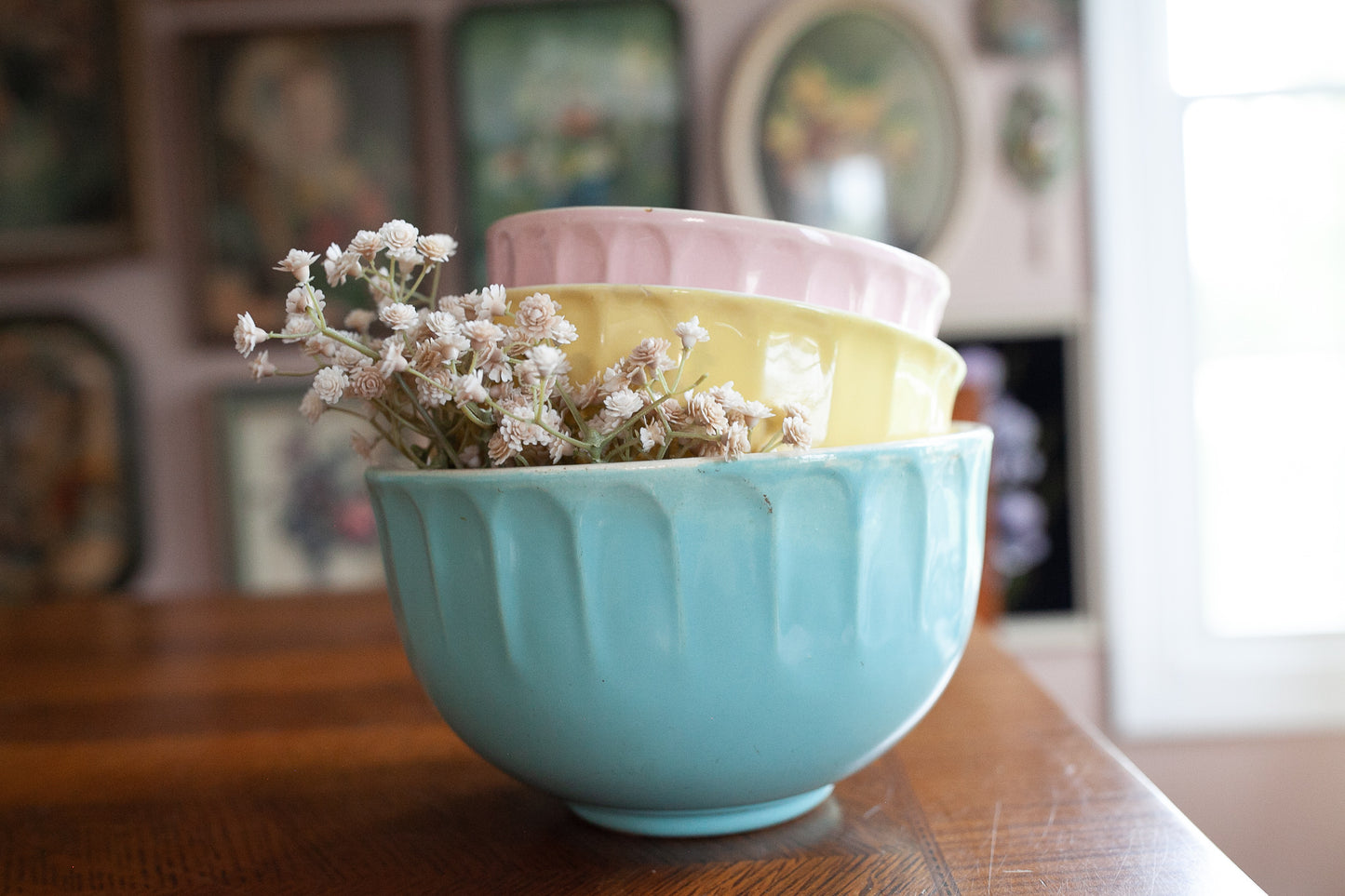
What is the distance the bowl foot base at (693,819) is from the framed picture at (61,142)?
199cm

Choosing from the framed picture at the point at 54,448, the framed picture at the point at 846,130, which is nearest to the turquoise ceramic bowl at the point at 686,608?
the framed picture at the point at 846,130

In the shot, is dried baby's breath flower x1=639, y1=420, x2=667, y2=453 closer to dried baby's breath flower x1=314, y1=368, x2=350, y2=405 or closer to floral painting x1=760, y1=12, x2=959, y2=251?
dried baby's breath flower x1=314, y1=368, x2=350, y2=405

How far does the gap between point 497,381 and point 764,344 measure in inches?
4.2

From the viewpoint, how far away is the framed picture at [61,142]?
6.59 ft

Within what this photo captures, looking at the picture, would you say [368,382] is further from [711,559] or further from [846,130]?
[846,130]

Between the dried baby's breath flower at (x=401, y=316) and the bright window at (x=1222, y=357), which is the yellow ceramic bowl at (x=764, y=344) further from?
the bright window at (x=1222, y=357)

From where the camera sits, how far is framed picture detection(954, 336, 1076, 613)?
77.6 inches

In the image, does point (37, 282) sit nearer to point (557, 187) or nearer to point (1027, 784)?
point (557, 187)

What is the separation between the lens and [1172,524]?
199cm

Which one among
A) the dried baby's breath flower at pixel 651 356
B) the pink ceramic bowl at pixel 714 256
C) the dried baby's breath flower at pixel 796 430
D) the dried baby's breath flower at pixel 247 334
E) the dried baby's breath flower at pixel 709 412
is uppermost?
the pink ceramic bowl at pixel 714 256

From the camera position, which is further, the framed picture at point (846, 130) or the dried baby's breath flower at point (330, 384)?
the framed picture at point (846, 130)

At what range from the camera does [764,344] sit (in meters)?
0.39

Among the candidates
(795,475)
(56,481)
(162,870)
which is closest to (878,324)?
(795,475)

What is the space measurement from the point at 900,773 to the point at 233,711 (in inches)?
17.4
